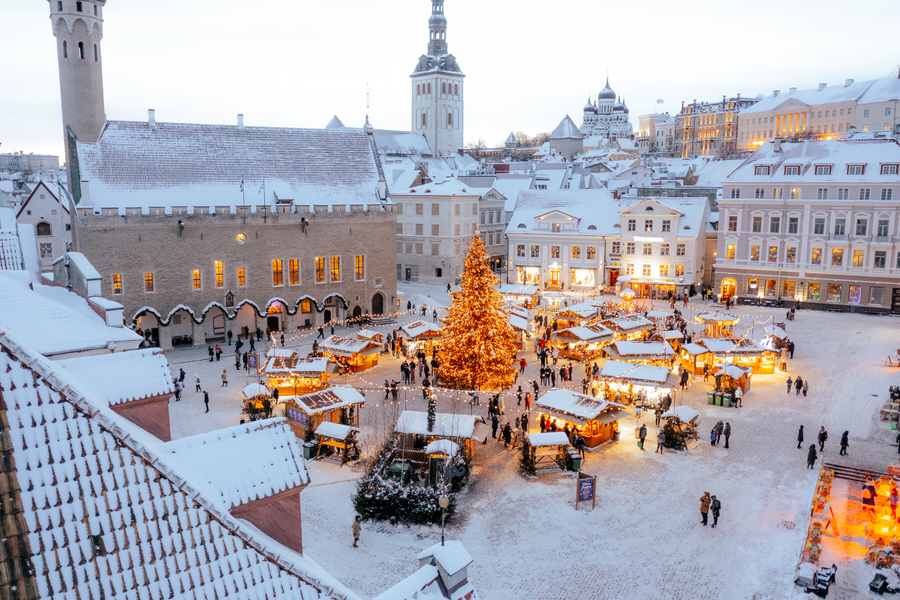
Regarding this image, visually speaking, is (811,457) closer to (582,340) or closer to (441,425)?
(441,425)

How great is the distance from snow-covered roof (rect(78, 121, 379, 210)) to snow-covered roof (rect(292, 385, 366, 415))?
18814 millimetres

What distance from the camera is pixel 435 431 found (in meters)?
22.5

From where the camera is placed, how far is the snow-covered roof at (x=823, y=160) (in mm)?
48312

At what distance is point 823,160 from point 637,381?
32412 mm

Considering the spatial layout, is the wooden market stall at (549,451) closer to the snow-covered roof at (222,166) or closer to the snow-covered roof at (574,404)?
the snow-covered roof at (574,404)

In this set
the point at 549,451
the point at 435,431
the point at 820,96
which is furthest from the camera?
the point at 820,96

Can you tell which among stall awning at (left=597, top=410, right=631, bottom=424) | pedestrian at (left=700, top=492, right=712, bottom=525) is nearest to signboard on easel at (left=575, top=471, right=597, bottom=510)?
pedestrian at (left=700, top=492, right=712, bottom=525)

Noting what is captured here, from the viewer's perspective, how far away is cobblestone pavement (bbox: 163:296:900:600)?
16.6m

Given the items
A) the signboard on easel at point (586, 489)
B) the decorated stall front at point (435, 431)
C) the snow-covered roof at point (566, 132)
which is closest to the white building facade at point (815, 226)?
the decorated stall front at point (435, 431)

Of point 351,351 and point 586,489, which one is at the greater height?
point 351,351

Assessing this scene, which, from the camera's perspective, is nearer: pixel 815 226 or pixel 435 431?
pixel 435 431

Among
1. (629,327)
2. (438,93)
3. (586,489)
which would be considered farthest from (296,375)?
(438,93)

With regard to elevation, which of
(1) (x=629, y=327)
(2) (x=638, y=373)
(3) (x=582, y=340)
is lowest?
(2) (x=638, y=373)

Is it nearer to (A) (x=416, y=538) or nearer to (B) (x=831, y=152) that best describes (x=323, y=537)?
(A) (x=416, y=538)
